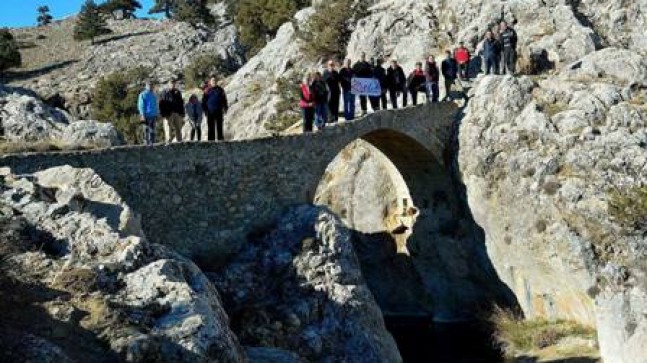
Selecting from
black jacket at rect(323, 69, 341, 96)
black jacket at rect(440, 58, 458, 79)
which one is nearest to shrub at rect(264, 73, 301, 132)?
black jacket at rect(440, 58, 458, 79)

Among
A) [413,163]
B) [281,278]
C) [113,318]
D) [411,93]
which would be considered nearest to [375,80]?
[411,93]

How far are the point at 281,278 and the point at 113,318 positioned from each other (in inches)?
341

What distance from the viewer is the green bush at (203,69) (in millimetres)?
51472

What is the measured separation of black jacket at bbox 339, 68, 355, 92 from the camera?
24875mm

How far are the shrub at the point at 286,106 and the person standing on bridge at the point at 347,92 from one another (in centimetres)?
782

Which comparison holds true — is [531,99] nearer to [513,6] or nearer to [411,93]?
[411,93]

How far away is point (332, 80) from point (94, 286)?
13.6 metres

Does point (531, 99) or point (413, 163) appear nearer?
point (531, 99)

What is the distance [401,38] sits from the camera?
3578cm

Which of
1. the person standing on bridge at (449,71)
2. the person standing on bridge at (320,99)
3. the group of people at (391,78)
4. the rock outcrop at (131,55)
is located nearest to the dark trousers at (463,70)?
the group of people at (391,78)

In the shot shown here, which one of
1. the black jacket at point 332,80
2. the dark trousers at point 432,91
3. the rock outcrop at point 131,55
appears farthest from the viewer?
the rock outcrop at point 131,55

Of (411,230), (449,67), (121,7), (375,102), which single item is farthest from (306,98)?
(121,7)

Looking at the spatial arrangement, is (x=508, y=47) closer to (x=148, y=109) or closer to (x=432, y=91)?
(x=432, y=91)

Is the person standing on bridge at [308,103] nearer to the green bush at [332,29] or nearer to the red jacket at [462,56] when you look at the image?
the red jacket at [462,56]
